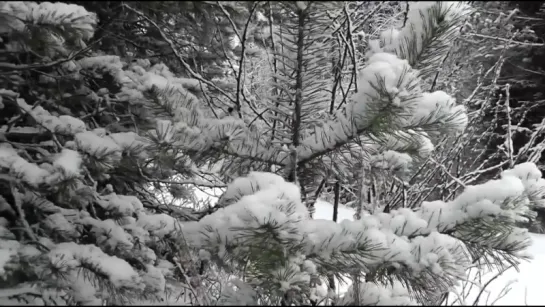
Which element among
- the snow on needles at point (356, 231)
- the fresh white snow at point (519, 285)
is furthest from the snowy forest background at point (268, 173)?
the fresh white snow at point (519, 285)

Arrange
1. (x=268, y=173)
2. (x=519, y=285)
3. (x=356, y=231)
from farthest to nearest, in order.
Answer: (x=519, y=285)
(x=268, y=173)
(x=356, y=231)

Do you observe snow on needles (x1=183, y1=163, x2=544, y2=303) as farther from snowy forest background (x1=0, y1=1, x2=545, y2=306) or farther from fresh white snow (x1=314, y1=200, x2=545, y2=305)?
fresh white snow (x1=314, y1=200, x2=545, y2=305)

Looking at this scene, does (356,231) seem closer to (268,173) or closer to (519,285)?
(268,173)

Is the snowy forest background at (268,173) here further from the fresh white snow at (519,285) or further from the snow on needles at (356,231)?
the fresh white snow at (519,285)

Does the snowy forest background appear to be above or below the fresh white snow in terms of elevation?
above

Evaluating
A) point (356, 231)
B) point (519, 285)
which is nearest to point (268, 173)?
point (356, 231)

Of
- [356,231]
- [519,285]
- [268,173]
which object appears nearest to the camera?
[356,231]

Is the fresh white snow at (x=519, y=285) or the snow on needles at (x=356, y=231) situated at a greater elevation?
the snow on needles at (x=356, y=231)

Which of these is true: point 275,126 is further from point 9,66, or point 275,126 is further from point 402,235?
point 9,66

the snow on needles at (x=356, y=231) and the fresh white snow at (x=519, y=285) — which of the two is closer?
the snow on needles at (x=356, y=231)

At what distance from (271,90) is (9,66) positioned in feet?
4.03

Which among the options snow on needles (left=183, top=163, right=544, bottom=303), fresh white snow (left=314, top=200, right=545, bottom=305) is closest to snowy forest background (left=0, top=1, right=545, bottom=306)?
snow on needles (left=183, top=163, right=544, bottom=303)

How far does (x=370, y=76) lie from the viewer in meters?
1.41

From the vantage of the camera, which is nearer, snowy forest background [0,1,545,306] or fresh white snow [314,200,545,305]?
snowy forest background [0,1,545,306]
